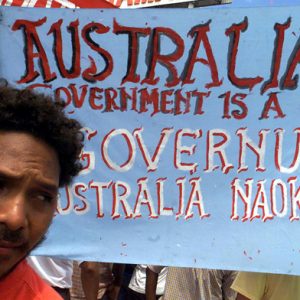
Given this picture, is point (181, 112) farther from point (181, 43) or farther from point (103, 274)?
point (103, 274)

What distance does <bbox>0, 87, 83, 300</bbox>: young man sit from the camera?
1254mm

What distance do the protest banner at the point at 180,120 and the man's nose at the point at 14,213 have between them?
3.76 ft

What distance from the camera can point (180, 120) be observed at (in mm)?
2369

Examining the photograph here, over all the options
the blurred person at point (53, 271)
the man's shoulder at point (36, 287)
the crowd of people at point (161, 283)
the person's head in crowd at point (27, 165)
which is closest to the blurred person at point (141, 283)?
the crowd of people at point (161, 283)

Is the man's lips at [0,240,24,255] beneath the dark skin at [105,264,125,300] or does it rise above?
above

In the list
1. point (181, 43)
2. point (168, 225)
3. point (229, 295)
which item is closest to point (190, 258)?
point (168, 225)

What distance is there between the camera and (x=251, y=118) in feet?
7.71

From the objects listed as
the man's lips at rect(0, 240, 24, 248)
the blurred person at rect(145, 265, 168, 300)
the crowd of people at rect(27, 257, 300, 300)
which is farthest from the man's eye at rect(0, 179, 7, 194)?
the blurred person at rect(145, 265, 168, 300)

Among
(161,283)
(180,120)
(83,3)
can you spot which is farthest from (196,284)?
(83,3)

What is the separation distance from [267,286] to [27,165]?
1595 millimetres

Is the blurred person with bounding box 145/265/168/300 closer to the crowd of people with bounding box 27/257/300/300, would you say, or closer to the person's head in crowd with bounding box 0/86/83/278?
the crowd of people with bounding box 27/257/300/300

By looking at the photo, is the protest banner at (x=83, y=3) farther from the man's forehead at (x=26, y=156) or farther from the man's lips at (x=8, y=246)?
the man's lips at (x=8, y=246)

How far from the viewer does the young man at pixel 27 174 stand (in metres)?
1.25

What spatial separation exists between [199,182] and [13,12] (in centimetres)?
104
